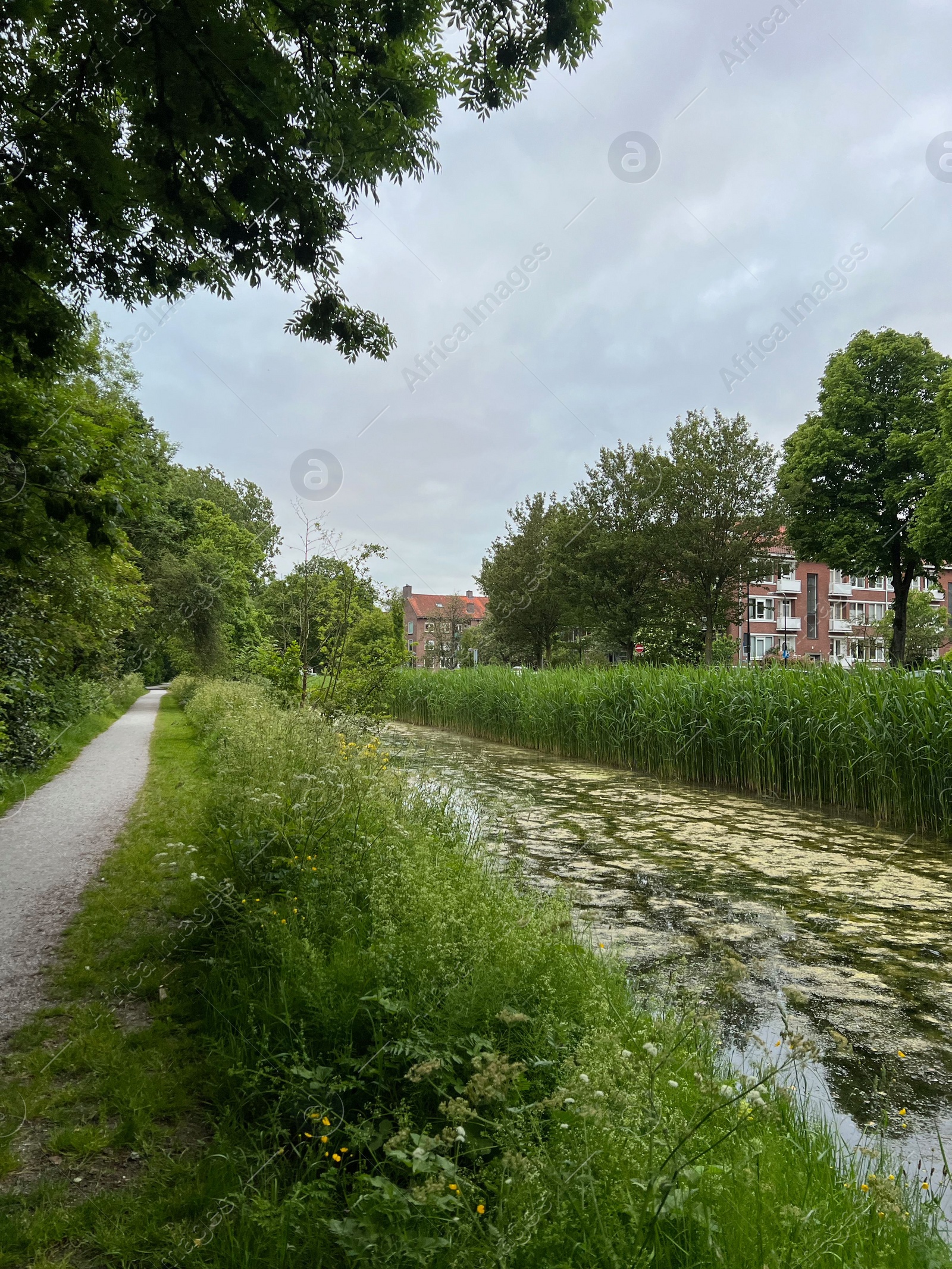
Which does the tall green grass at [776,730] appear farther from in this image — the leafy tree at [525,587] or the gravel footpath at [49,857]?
the leafy tree at [525,587]

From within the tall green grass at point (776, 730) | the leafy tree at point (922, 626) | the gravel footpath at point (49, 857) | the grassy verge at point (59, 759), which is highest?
the leafy tree at point (922, 626)

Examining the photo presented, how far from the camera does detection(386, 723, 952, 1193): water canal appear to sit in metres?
3.74

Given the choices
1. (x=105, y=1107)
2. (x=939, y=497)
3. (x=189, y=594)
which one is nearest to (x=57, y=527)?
(x=105, y=1107)

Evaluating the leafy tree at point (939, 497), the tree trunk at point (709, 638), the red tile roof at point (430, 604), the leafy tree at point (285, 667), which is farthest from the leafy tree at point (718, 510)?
the red tile roof at point (430, 604)

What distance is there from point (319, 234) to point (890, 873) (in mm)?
7245

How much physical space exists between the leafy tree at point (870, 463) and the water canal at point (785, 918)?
23910 millimetres

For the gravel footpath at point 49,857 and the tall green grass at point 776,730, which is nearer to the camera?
the gravel footpath at point 49,857

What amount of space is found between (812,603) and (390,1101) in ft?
194

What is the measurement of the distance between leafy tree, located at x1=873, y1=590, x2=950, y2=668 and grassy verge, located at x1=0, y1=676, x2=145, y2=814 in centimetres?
4505

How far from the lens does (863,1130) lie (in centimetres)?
327

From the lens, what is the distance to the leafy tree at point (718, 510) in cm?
2431

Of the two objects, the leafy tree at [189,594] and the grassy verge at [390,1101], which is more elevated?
the leafy tree at [189,594]

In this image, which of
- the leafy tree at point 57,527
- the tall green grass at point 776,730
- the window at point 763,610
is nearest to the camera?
the leafy tree at point 57,527

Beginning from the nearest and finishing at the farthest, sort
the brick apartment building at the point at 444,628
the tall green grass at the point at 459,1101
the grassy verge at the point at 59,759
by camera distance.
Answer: the tall green grass at the point at 459,1101 → the grassy verge at the point at 59,759 → the brick apartment building at the point at 444,628
